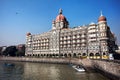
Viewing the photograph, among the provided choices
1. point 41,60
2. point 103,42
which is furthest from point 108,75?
point 41,60

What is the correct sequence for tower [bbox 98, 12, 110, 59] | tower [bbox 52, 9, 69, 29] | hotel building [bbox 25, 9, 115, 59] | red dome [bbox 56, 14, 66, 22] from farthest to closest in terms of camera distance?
red dome [bbox 56, 14, 66, 22] → tower [bbox 52, 9, 69, 29] → hotel building [bbox 25, 9, 115, 59] → tower [bbox 98, 12, 110, 59]

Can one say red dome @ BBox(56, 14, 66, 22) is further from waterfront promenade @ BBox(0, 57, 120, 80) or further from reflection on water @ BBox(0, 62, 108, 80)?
reflection on water @ BBox(0, 62, 108, 80)

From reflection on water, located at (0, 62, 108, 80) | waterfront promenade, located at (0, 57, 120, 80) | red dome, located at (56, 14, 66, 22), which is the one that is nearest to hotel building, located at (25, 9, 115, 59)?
red dome, located at (56, 14, 66, 22)

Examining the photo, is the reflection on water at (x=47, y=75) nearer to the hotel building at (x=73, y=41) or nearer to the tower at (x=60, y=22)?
the hotel building at (x=73, y=41)

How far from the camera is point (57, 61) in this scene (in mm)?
107812

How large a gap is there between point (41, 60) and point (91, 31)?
4112 centimetres

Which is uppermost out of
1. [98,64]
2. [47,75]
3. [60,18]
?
[60,18]

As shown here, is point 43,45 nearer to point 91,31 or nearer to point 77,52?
point 77,52

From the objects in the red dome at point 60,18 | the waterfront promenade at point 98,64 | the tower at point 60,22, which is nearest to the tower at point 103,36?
the waterfront promenade at point 98,64

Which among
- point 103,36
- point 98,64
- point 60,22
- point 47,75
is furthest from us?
point 60,22

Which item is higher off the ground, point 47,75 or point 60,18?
point 60,18

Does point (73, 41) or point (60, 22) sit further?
point (60, 22)

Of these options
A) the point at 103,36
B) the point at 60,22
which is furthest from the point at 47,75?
the point at 60,22

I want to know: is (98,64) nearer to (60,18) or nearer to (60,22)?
(60,22)
